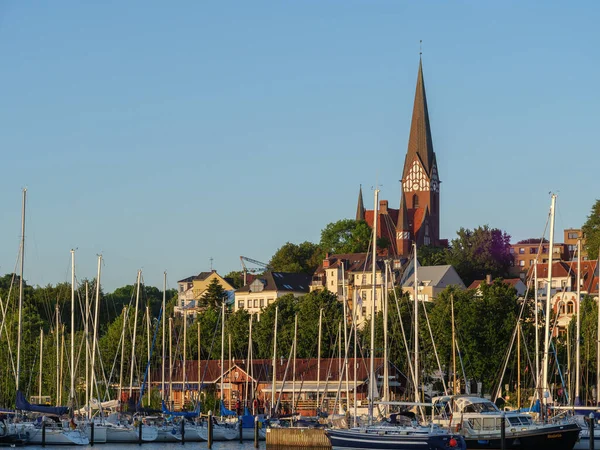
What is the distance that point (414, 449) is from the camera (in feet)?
178

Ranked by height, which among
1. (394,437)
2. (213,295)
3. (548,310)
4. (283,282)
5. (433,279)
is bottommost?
(394,437)

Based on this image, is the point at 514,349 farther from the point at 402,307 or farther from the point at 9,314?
the point at 9,314

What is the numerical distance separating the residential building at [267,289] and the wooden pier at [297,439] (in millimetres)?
113335

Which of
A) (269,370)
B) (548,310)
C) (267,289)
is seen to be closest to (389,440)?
(548,310)

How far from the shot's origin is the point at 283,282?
18300 cm

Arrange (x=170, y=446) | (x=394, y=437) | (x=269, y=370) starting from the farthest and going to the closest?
(x=269, y=370) → (x=170, y=446) → (x=394, y=437)

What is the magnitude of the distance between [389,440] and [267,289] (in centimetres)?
12688

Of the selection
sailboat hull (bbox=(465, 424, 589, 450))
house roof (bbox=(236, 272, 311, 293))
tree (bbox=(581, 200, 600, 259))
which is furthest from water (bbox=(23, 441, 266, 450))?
house roof (bbox=(236, 272, 311, 293))

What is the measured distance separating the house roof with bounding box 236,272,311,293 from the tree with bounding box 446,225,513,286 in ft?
77.6

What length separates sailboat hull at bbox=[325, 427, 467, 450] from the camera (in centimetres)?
5378

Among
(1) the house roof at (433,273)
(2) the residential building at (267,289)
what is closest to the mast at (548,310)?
(1) the house roof at (433,273)

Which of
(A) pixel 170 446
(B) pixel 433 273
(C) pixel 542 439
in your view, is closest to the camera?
(C) pixel 542 439

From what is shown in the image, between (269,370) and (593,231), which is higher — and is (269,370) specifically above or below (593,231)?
below

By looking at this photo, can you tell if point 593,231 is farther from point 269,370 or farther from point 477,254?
point 269,370
